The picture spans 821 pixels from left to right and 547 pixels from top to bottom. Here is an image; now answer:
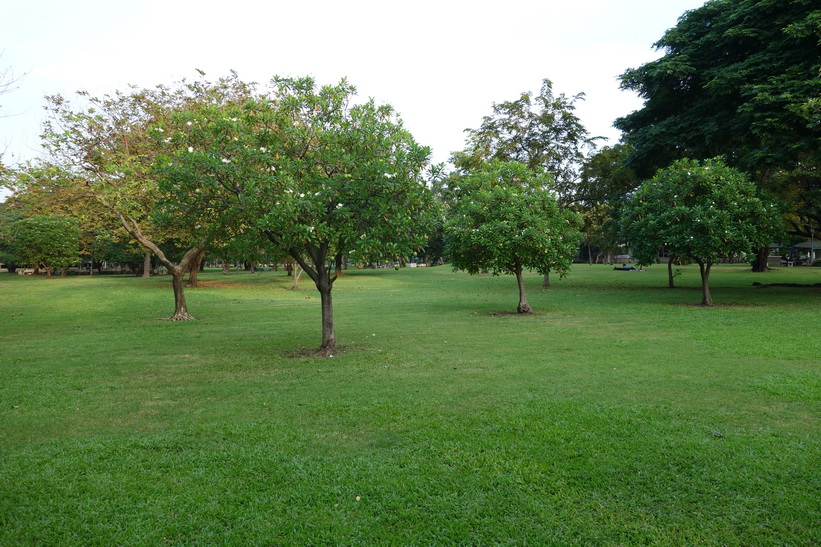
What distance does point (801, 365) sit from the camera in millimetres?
8977

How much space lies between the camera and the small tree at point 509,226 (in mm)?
16406

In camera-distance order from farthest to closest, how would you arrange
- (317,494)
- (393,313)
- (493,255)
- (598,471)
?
1. (393,313)
2. (493,255)
3. (598,471)
4. (317,494)

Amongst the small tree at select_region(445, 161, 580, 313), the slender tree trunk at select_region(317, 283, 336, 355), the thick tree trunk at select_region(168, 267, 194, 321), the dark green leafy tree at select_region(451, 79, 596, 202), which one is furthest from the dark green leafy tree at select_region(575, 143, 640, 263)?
the slender tree trunk at select_region(317, 283, 336, 355)

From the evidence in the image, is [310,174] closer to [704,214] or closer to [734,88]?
[704,214]

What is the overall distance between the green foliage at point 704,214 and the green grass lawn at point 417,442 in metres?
6.60

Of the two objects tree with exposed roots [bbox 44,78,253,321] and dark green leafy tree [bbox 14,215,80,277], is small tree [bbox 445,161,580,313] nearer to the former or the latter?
tree with exposed roots [bbox 44,78,253,321]

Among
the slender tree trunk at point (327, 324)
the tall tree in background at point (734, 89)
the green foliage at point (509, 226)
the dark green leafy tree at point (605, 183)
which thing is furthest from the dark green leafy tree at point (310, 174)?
the dark green leafy tree at point (605, 183)

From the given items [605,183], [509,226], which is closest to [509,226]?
[509,226]

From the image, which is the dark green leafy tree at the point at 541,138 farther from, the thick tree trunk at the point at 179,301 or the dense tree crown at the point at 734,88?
the thick tree trunk at the point at 179,301

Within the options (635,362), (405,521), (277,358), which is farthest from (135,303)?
(405,521)

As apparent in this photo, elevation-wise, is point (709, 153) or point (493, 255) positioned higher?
point (709, 153)

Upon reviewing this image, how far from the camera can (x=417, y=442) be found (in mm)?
5480

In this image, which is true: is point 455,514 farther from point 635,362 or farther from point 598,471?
point 635,362

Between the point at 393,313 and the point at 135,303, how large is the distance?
12.8 m
